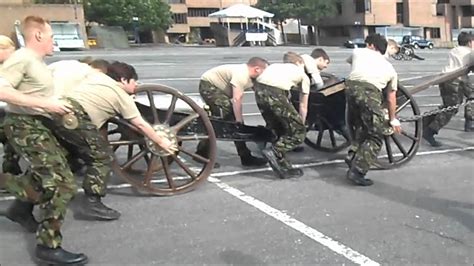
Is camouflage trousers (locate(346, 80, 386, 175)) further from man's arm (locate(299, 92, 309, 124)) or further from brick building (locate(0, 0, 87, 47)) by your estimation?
brick building (locate(0, 0, 87, 47))

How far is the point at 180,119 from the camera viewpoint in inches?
235

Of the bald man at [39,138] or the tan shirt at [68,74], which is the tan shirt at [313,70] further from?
the bald man at [39,138]

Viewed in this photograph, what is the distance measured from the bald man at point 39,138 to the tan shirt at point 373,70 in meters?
3.32

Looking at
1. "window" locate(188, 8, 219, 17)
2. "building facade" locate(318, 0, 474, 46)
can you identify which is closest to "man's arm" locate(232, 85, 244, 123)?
"building facade" locate(318, 0, 474, 46)

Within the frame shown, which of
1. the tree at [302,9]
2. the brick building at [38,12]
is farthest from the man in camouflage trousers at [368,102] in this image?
the tree at [302,9]

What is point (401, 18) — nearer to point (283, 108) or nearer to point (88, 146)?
point (283, 108)

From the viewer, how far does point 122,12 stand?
53531 millimetres

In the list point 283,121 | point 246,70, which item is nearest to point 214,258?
point 283,121

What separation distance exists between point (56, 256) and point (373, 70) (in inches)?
149

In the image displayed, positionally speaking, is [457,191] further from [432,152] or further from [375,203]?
[432,152]

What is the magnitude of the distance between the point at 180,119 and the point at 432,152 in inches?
148

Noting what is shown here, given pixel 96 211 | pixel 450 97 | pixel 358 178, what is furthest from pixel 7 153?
pixel 450 97

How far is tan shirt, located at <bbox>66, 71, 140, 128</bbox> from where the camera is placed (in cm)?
489

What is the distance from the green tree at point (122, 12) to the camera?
174ft
